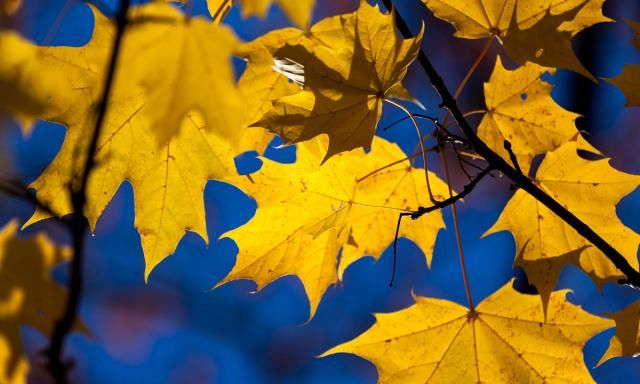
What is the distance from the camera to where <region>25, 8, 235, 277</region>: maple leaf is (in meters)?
1.51

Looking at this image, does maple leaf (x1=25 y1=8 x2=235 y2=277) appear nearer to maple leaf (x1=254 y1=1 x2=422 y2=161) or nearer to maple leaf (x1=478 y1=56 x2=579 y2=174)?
maple leaf (x1=254 y1=1 x2=422 y2=161)

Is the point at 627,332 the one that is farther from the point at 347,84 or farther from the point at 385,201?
the point at 347,84

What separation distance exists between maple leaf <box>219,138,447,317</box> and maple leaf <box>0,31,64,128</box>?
2.38 feet

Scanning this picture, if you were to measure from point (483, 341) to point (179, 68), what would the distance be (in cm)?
109

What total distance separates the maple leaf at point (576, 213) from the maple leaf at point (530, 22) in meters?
0.30

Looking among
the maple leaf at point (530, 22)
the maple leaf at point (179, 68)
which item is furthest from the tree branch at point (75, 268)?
the maple leaf at point (530, 22)

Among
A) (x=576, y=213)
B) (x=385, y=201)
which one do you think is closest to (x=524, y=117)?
(x=576, y=213)

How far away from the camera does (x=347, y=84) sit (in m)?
1.42

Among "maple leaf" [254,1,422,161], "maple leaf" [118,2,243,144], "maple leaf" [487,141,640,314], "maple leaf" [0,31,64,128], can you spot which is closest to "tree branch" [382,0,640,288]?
"maple leaf" [254,1,422,161]

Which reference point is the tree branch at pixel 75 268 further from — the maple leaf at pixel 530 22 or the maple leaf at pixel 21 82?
the maple leaf at pixel 530 22

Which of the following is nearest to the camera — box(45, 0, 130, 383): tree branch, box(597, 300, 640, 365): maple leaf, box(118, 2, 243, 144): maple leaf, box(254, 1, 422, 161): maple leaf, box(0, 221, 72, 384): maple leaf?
box(45, 0, 130, 383): tree branch

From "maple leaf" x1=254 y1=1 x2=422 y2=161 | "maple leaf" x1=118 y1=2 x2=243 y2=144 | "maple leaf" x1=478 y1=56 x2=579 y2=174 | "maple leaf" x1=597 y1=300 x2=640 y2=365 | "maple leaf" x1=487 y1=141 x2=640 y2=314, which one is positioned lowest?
"maple leaf" x1=597 y1=300 x2=640 y2=365

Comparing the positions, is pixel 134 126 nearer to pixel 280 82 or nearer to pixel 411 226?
pixel 280 82

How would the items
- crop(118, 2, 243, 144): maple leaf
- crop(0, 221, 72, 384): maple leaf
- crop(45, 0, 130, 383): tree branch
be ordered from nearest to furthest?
crop(45, 0, 130, 383): tree branch < crop(118, 2, 243, 144): maple leaf < crop(0, 221, 72, 384): maple leaf
